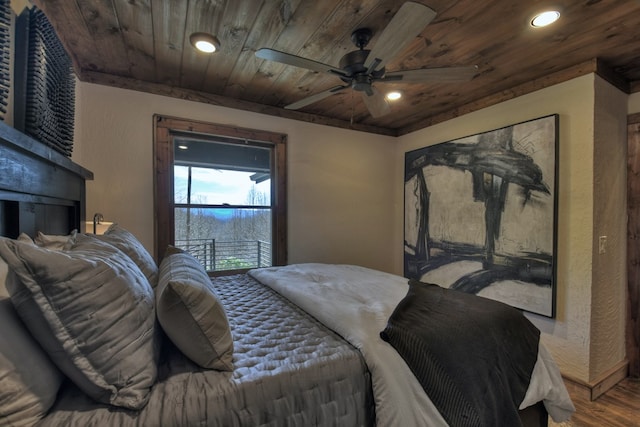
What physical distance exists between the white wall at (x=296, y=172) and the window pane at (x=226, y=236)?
0.29 m

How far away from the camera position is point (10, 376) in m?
0.68

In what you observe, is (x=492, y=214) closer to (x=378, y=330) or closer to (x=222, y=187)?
(x=378, y=330)

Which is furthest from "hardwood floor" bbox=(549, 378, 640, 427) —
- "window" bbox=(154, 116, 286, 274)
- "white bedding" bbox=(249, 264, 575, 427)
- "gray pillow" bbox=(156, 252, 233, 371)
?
"window" bbox=(154, 116, 286, 274)

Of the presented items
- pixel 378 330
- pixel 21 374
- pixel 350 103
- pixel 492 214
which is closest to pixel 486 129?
pixel 492 214

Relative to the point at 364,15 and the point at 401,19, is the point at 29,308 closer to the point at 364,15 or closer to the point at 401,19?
the point at 401,19

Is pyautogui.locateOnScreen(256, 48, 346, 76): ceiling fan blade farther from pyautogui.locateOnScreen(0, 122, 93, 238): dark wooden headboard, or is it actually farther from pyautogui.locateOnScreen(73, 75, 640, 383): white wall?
pyautogui.locateOnScreen(73, 75, 640, 383): white wall

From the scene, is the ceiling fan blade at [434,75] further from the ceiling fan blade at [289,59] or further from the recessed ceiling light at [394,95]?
the recessed ceiling light at [394,95]

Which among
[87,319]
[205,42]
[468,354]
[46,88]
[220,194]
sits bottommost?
[468,354]

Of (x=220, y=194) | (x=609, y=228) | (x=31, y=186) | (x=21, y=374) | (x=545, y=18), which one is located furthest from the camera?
(x=220, y=194)

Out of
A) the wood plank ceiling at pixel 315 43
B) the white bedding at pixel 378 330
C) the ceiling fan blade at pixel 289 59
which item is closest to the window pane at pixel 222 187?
the wood plank ceiling at pixel 315 43

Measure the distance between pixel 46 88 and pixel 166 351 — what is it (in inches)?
55.3

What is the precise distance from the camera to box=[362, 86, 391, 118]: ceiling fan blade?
2.15 metres

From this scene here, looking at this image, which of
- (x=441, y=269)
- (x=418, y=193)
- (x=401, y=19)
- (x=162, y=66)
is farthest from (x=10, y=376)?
(x=418, y=193)

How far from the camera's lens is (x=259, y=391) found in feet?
3.17
